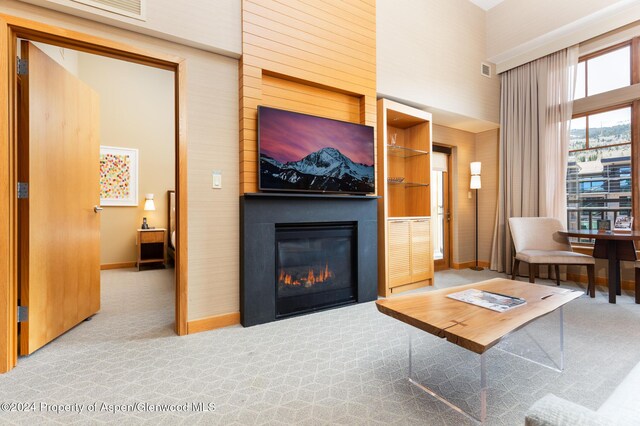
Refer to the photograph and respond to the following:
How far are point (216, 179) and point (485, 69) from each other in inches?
186

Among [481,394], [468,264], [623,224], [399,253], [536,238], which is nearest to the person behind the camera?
[481,394]

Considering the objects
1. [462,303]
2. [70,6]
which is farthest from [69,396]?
[70,6]

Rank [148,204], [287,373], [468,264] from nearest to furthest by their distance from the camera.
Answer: [287,373], [468,264], [148,204]

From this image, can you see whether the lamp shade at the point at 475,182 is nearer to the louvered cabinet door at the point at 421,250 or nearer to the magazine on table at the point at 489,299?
the louvered cabinet door at the point at 421,250

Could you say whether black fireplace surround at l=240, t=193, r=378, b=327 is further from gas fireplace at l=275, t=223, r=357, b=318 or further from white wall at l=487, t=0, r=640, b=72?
white wall at l=487, t=0, r=640, b=72

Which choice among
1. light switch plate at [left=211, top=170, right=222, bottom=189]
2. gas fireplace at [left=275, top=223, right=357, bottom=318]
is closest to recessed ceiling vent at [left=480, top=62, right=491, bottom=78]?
gas fireplace at [left=275, top=223, right=357, bottom=318]

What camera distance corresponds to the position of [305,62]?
3012 millimetres

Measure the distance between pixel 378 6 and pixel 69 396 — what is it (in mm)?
4569

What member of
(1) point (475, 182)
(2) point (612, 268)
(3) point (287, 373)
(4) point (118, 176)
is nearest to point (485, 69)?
(1) point (475, 182)

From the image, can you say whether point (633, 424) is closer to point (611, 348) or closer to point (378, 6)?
point (611, 348)

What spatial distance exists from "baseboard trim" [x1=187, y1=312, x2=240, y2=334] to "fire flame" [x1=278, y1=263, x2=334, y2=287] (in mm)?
524

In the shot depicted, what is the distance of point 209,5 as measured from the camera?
2.55 meters

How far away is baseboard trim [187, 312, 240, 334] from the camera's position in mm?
2537

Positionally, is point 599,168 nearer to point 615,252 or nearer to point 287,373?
point 615,252
